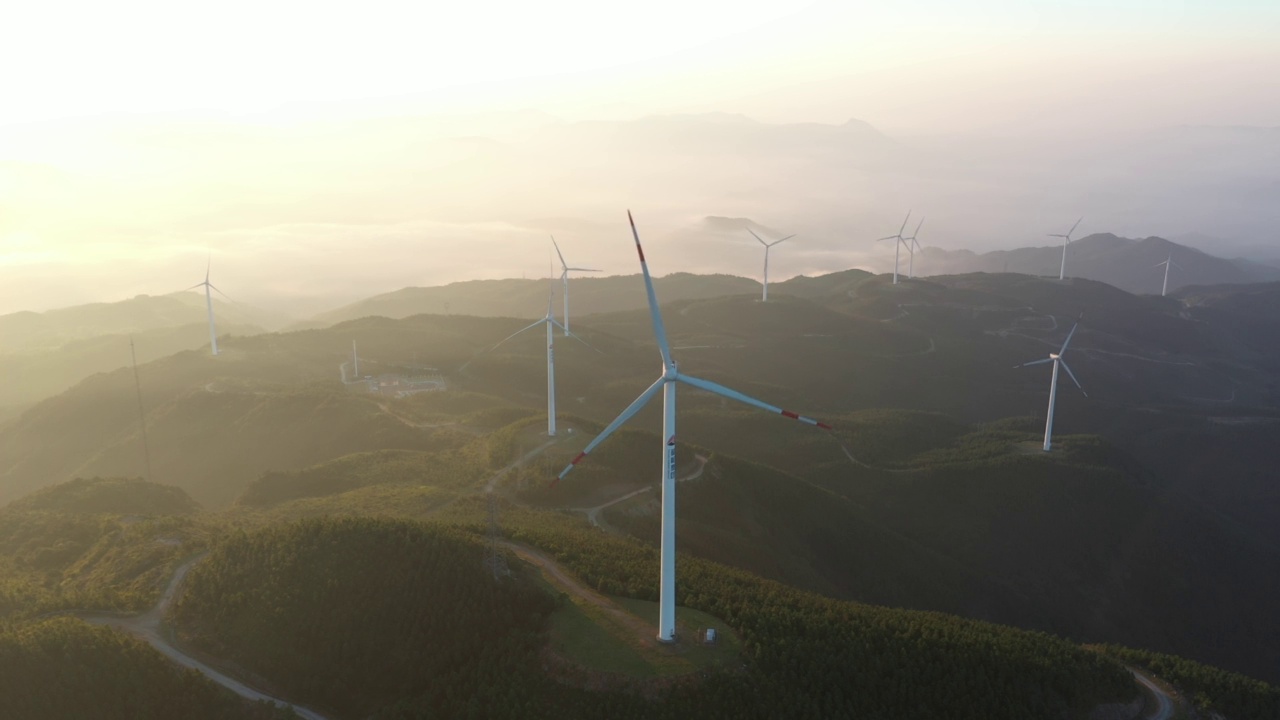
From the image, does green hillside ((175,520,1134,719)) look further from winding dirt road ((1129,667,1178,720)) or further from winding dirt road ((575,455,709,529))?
winding dirt road ((575,455,709,529))

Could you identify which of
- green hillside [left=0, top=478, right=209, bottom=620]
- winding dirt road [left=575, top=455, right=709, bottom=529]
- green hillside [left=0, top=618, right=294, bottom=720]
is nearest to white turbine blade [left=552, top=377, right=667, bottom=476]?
green hillside [left=0, top=618, right=294, bottom=720]

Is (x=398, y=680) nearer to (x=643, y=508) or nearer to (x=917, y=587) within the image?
(x=643, y=508)

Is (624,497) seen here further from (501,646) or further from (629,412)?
(629,412)

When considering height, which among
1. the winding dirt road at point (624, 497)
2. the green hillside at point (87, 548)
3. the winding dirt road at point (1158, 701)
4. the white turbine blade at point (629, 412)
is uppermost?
the white turbine blade at point (629, 412)

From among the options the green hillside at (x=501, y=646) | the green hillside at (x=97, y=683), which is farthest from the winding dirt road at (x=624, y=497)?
the green hillside at (x=97, y=683)

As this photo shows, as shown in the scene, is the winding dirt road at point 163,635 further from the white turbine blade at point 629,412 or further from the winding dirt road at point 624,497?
the winding dirt road at point 624,497

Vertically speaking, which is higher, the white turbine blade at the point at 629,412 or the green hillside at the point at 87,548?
the white turbine blade at the point at 629,412

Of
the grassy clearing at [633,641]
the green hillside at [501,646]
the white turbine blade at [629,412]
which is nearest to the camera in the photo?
the white turbine blade at [629,412]

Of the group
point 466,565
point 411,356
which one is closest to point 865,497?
point 466,565
